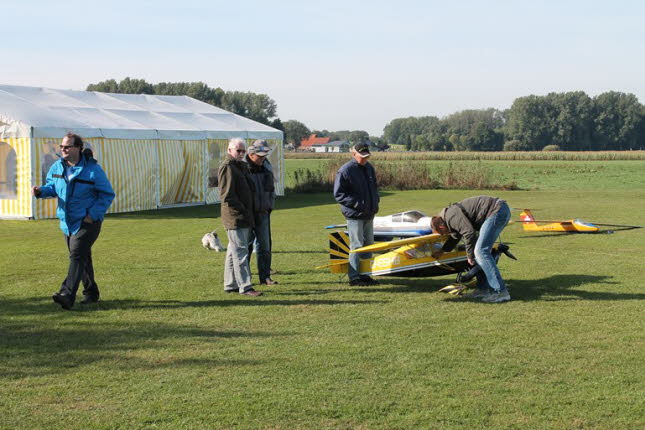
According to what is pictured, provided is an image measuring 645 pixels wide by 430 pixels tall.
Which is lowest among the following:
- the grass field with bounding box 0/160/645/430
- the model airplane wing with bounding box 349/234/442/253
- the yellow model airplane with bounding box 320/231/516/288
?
the grass field with bounding box 0/160/645/430

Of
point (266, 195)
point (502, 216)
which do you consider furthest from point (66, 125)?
point (502, 216)

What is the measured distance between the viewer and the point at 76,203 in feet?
27.6

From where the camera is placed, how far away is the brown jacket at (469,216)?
28.5ft

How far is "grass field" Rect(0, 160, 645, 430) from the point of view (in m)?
5.10

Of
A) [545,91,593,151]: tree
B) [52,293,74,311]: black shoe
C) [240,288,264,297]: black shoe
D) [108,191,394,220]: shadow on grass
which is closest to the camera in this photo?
[52,293,74,311]: black shoe

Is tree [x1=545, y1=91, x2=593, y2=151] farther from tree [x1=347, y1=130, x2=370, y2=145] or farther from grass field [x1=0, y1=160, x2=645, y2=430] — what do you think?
grass field [x1=0, y1=160, x2=645, y2=430]

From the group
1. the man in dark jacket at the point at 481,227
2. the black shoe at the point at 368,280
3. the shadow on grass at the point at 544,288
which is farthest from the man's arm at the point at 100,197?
the man in dark jacket at the point at 481,227

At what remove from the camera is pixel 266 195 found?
9945 mm

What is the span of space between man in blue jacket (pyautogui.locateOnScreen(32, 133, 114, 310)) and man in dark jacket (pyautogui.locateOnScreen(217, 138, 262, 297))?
1.41m

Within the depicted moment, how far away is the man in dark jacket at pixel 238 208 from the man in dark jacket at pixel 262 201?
0.42m

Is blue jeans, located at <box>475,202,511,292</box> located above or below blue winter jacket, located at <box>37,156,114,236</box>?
below

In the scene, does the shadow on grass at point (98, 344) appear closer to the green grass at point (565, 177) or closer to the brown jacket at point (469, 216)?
the brown jacket at point (469, 216)

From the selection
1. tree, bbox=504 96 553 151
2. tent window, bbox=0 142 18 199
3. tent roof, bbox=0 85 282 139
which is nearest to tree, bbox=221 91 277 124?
tree, bbox=504 96 553 151

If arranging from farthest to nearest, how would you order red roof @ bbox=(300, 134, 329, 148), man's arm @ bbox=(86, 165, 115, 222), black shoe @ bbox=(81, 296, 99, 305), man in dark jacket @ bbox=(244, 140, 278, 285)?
red roof @ bbox=(300, 134, 329, 148), man in dark jacket @ bbox=(244, 140, 278, 285), black shoe @ bbox=(81, 296, 99, 305), man's arm @ bbox=(86, 165, 115, 222)
